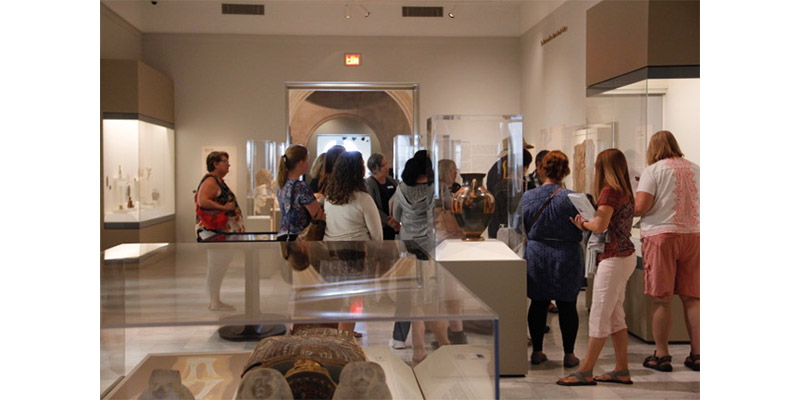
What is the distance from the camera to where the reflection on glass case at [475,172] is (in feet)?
16.2

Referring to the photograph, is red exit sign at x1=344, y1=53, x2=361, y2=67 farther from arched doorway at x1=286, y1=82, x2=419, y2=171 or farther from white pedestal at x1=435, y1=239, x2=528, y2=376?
white pedestal at x1=435, y1=239, x2=528, y2=376

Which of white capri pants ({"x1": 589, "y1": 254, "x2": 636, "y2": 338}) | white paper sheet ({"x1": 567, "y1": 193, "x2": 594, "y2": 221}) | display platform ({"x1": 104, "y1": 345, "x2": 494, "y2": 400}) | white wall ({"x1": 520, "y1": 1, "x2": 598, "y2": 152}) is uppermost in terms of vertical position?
white wall ({"x1": 520, "y1": 1, "x2": 598, "y2": 152})

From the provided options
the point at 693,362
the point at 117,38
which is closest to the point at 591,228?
the point at 693,362

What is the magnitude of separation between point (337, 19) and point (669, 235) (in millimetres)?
7962

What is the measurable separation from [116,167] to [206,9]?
3180mm

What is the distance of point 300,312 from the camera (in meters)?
1.59

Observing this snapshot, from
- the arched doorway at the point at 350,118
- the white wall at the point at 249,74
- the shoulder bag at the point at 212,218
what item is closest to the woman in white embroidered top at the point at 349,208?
the shoulder bag at the point at 212,218

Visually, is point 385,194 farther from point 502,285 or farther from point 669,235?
point 669,235

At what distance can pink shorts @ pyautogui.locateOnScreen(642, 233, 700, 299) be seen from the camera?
4.87 metres

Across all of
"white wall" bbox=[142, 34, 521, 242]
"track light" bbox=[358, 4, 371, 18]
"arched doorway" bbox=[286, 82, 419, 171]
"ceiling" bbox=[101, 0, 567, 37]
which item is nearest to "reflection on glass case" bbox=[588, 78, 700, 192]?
"ceiling" bbox=[101, 0, 567, 37]

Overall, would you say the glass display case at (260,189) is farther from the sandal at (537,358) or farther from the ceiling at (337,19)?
the sandal at (537,358)

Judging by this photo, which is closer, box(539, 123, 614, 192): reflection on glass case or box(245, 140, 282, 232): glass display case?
box(539, 123, 614, 192): reflection on glass case

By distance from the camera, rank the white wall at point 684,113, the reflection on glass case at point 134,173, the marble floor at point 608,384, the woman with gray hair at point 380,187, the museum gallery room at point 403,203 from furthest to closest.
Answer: the reflection on glass case at point 134,173 < the woman with gray hair at point 380,187 < the white wall at point 684,113 < the marble floor at point 608,384 < the museum gallery room at point 403,203

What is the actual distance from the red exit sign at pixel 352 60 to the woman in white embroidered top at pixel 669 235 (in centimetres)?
740
